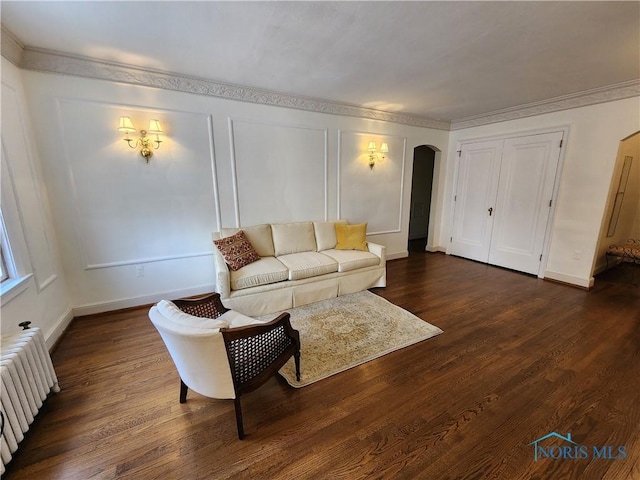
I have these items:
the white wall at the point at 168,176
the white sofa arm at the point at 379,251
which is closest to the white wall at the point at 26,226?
the white wall at the point at 168,176

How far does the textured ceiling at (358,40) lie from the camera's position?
1.82 meters

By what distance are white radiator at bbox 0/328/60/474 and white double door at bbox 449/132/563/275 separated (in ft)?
18.9

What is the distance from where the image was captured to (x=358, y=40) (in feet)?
7.16

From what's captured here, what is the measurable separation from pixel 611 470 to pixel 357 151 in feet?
13.2

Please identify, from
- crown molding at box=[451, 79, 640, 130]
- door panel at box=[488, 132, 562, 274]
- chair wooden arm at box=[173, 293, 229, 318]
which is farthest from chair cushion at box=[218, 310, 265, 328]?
crown molding at box=[451, 79, 640, 130]

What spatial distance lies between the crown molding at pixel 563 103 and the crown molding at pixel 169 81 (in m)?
1.79

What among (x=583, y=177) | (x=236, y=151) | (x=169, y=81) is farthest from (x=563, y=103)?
(x=169, y=81)

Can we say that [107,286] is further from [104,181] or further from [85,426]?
[85,426]

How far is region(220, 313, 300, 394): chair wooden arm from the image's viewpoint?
1479 millimetres

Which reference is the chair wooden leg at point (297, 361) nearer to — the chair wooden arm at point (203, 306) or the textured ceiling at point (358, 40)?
the chair wooden arm at point (203, 306)

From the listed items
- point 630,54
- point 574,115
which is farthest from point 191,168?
point 574,115

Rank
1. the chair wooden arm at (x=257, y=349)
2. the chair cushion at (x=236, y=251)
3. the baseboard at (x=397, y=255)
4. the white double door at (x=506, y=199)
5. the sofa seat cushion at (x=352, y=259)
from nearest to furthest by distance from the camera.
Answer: the chair wooden arm at (x=257, y=349) < the chair cushion at (x=236, y=251) < the sofa seat cushion at (x=352, y=259) < the white double door at (x=506, y=199) < the baseboard at (x=397, y=255)

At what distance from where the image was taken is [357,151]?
4.27 meters

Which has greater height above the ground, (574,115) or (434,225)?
(574,115)
